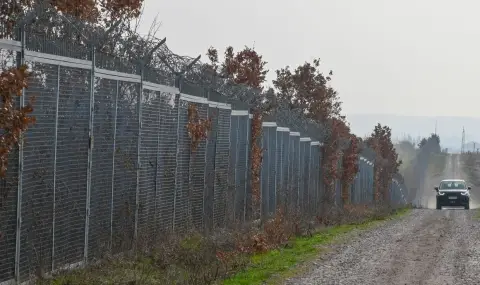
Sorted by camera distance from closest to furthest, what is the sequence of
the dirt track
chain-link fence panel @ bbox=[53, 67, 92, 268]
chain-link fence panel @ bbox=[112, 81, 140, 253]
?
chain-link fence panel @ bbox=[53, 67, 92, 268] → chain-link fence panel @ bbox=[112, 81, 140, 253] → the dirt track

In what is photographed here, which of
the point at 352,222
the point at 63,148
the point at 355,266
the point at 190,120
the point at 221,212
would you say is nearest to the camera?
the point at 63,148

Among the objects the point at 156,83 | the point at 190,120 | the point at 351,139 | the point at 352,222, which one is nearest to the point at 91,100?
the point at 156,83

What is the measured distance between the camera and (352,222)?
25781 mm

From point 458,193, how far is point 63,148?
3706cm

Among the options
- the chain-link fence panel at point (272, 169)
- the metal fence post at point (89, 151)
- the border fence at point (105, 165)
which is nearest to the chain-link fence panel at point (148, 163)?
the border fence at point (105, 165)

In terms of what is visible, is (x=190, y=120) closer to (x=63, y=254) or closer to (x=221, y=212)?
(x=221, y=212)

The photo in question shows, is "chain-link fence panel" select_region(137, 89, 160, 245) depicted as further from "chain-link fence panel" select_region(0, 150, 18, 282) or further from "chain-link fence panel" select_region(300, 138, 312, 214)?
"chain-link fence panel" select_region(300, 138, 312, 214)

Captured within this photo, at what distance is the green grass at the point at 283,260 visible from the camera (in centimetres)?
1241

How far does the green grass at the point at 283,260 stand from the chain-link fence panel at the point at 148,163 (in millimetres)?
1799

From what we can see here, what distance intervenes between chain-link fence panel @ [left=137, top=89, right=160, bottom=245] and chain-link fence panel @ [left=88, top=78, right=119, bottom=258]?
4.13 ft

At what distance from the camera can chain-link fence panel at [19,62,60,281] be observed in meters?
9.63

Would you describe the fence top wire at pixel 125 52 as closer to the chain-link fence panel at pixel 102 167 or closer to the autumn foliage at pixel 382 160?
the chain-link fence panel at pixel 102 167

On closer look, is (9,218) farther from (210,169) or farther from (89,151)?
(210,169)

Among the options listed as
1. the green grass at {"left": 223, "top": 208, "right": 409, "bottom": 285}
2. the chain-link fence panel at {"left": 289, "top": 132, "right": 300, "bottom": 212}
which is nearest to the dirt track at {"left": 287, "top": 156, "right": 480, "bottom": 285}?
the green grass at {"left": 223, "top": 208, "right": 409, "bottom": 285}
